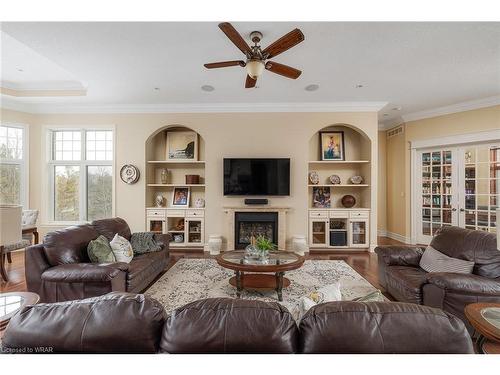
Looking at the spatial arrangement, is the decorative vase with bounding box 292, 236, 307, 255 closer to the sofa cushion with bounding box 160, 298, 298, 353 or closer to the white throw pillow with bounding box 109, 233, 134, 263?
the white throw pillow with bounding box 109, 233, 134, 263

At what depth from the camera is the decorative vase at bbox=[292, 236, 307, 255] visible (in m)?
4.71

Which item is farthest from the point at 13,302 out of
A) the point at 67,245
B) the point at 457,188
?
the point at 457,188

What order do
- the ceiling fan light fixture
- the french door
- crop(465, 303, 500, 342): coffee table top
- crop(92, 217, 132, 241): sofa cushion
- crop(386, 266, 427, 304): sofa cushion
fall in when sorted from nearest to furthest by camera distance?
crop(465, 303, 500, 342): coffee table top < crop(386, 266, 427, 304): sofa cushion < the ceiling fan light fixture < crop(92, 217, 132, 241): sofa cushion < the french door

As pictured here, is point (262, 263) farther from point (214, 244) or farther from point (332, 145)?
point (332, 145)

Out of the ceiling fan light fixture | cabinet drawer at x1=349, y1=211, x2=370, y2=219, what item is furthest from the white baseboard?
the ceiling fan light fixture

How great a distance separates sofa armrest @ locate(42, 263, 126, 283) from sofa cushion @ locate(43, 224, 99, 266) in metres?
0.14

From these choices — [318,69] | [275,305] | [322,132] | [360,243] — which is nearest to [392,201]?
[360,243]

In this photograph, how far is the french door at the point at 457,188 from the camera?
4.54 meters

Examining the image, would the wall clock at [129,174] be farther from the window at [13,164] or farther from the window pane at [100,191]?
the window at [13,164]

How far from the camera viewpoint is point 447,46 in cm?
283

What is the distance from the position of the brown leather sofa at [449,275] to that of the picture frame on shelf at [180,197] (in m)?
3.81

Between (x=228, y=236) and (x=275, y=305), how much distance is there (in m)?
3.86

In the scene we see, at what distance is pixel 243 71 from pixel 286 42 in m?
1.47
